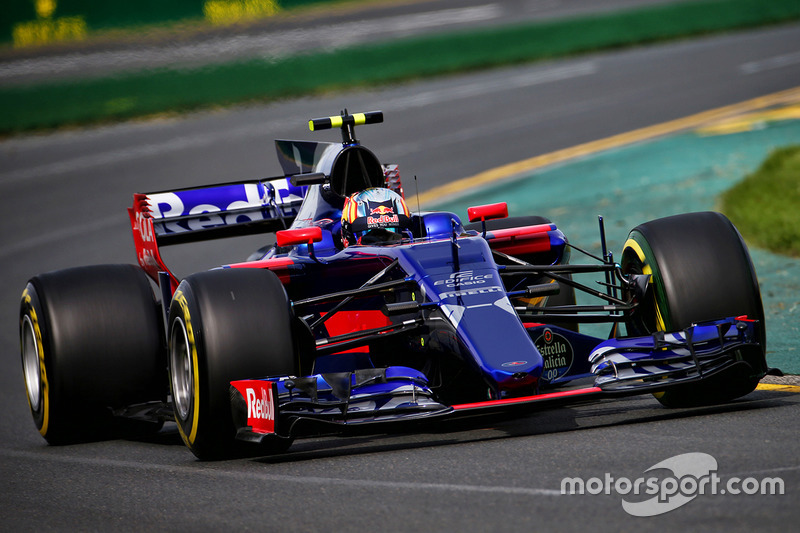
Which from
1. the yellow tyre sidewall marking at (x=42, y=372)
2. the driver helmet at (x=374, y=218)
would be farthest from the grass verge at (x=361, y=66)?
the driver helmet at (x=374, y=218)

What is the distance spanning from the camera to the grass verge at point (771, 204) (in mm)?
11531

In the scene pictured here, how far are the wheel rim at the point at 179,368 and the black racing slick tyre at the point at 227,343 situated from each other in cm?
27

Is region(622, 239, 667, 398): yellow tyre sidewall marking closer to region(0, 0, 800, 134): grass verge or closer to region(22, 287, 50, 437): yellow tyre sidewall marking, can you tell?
region(22, 287, 50, 437): yellow tyre sidewall marking

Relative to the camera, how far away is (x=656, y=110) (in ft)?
70.9

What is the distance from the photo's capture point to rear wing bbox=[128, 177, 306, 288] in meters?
9.16

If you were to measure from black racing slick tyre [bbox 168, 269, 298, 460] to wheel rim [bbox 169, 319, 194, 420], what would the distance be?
270mm

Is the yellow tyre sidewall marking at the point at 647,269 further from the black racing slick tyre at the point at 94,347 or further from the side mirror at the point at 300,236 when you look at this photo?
the black racing slick tyre at the point at 94,347

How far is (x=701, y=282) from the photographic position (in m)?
6.73

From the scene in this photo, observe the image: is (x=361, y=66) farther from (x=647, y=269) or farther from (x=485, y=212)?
(x=647, y=269)

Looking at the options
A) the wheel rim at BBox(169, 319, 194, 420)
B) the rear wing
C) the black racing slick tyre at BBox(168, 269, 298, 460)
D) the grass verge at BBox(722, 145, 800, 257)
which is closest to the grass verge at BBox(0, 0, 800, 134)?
the grass verge at BBox(722, 145, 800, 257)

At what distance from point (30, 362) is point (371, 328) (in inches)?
108

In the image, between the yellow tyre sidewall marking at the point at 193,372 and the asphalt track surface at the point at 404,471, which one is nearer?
the asphalt track surface at the point at 404,471

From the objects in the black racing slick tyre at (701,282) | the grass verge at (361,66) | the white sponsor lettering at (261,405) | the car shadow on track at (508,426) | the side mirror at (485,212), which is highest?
the grass verge at (361,66)

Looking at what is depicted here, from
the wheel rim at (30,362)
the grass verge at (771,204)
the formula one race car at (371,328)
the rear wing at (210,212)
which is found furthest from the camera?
the grass verge at (771,204)
